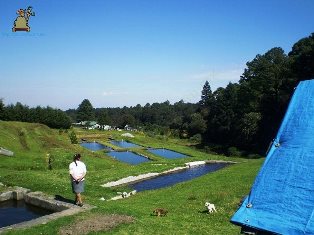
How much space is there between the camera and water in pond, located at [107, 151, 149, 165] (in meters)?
70.3

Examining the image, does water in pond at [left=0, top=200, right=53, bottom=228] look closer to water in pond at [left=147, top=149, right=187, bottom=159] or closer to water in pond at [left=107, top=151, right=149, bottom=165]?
water in pond at [left=107, top=151, right=149, bottom=165]

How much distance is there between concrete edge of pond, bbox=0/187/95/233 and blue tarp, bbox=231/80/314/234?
1211 cm

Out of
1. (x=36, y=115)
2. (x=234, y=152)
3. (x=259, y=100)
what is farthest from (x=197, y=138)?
(x=36, y=115)

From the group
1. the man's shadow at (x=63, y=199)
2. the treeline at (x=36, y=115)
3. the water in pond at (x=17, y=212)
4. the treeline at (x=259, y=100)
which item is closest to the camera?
the water in pond at (x=17, y=212)

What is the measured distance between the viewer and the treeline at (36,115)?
420 feet

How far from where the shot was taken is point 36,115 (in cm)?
13212

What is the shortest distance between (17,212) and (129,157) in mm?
53600

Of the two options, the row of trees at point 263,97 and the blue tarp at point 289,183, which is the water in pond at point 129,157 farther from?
the blue tarp at point 289,183

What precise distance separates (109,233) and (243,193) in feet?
46.1

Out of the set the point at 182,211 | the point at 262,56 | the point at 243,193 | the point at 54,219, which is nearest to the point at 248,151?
the point at 262,56

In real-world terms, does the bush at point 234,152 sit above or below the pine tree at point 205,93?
below

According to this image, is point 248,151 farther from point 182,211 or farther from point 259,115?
point 182,211

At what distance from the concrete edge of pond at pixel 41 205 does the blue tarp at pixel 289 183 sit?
1211 centimetres

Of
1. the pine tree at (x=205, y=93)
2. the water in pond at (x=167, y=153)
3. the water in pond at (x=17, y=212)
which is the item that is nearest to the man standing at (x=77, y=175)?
the water in pond at (x=17, y=212)
